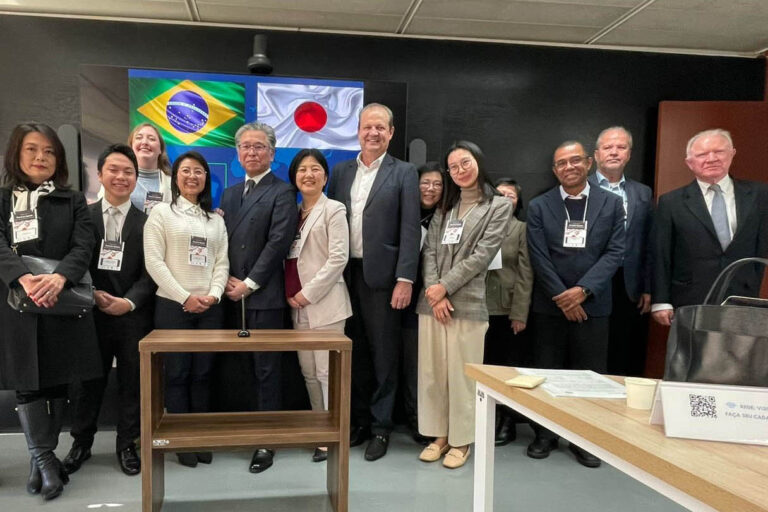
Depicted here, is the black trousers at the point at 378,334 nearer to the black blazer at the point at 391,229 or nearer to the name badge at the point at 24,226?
the black blazer at the point at 391,229

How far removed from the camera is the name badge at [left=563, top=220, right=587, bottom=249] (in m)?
2.80

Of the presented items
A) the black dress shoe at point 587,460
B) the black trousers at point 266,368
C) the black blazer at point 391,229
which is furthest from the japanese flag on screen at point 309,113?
the black dress shoe at point 587,460

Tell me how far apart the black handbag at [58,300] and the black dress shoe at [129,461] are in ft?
2.41

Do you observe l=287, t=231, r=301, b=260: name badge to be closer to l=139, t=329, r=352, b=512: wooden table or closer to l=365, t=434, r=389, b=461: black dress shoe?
l=139, t=329, r=352, b=512: wooden table

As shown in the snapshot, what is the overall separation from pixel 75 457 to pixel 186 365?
2.28 feet

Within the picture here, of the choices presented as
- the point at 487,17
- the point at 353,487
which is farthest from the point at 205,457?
the point at 487,17

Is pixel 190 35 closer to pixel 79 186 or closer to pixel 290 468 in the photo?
pixel 79 186

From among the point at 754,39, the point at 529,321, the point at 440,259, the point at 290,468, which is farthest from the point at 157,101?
the point at 754,39

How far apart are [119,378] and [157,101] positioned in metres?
1.84

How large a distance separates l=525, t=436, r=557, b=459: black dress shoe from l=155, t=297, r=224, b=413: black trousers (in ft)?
5.72

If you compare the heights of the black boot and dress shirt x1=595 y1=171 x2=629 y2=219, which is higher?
dress shirt x1=595 y1=171 x2=629 y2=219

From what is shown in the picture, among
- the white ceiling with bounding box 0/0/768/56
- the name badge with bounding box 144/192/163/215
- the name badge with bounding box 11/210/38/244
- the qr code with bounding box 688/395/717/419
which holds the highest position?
the white ceiling with bounding box 0/0/768/56

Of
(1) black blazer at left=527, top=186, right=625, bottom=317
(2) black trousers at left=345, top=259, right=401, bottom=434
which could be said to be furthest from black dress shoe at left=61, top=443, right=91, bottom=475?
(1) black blazer at left=527, top=186, right=625, bottom=317

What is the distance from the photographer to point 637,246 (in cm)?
310
